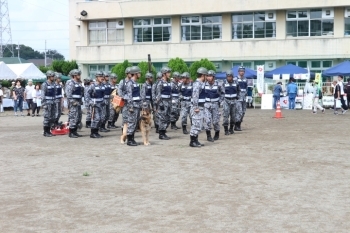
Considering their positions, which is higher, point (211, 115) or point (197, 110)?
point (197, 110)

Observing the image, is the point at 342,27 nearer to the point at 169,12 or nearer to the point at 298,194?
the point at 169,12

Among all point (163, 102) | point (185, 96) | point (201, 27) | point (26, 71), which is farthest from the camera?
point (201, 27)

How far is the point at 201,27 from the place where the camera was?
49.8 metres

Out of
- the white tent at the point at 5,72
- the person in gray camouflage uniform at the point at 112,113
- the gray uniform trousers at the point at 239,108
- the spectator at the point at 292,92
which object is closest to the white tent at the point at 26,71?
the white tent at the point at 5,72

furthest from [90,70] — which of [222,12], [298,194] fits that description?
[298,194]

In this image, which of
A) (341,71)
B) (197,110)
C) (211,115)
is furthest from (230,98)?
(341,71)

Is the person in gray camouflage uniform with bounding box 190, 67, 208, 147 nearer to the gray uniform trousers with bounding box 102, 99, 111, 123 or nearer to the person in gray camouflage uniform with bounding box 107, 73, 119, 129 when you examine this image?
the gray uniform trousers with bounding box 102, 99, 111, 123

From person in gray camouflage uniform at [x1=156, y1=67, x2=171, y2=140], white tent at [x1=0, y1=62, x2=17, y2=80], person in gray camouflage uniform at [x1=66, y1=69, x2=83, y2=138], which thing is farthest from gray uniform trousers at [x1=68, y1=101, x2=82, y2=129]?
white tent at [x1=0, y1=62, x2=17, y2=80]

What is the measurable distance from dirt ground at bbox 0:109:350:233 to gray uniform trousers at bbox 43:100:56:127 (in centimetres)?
248

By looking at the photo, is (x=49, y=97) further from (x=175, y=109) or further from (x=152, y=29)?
(x=152, y=29)

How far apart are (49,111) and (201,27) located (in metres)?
31.6

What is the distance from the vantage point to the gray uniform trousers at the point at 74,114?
1912cm

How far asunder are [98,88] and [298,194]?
1057 cm

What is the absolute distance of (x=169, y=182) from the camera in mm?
10781
